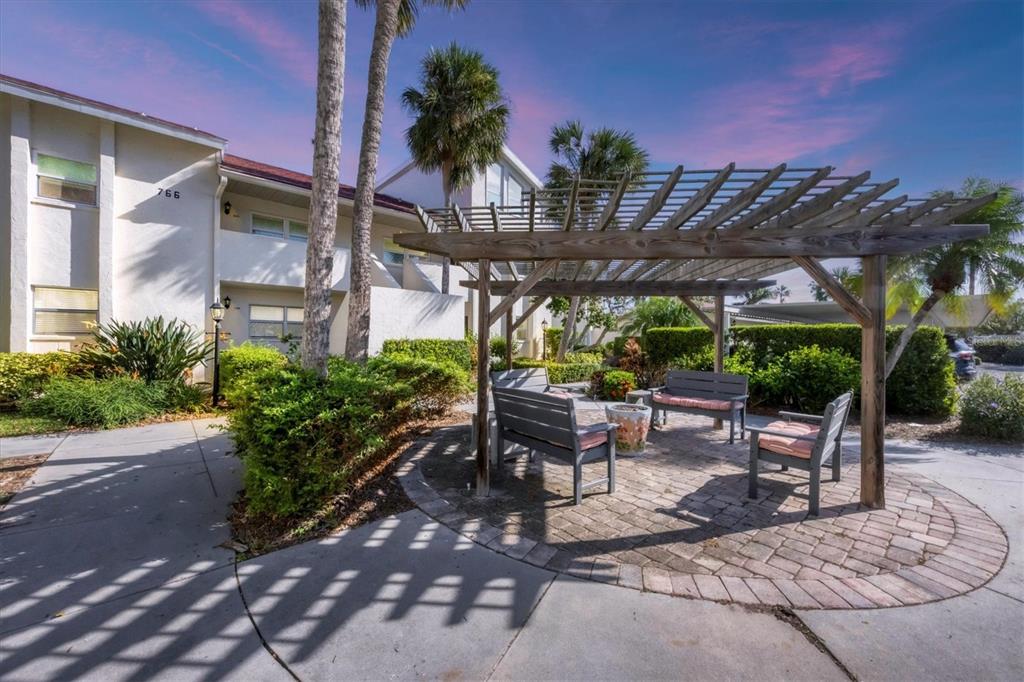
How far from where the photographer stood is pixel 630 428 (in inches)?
206

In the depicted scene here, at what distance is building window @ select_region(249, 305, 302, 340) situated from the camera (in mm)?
11586

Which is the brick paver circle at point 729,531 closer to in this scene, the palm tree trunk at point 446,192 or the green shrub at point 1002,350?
the palm tree trunk at point 446,192

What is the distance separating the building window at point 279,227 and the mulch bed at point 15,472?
8290mm

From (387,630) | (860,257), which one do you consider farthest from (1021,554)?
(387,630)

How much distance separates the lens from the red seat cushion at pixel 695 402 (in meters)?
5.78

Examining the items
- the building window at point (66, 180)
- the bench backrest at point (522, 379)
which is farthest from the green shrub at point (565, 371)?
the building window at point (66, 180)

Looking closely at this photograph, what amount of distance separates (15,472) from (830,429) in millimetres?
8511

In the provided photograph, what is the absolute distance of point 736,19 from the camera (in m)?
6.36

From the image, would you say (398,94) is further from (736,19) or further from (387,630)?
(387,630)

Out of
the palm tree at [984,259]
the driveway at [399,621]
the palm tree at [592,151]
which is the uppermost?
the palm tree at [592,151]

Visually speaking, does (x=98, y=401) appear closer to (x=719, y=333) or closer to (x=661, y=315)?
(x=719, y=333)

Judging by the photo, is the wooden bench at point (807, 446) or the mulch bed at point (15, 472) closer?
the wooden bench at point (807, 446)

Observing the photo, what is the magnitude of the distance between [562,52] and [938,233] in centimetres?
672

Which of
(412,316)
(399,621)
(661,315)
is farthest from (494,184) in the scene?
(399,621)
